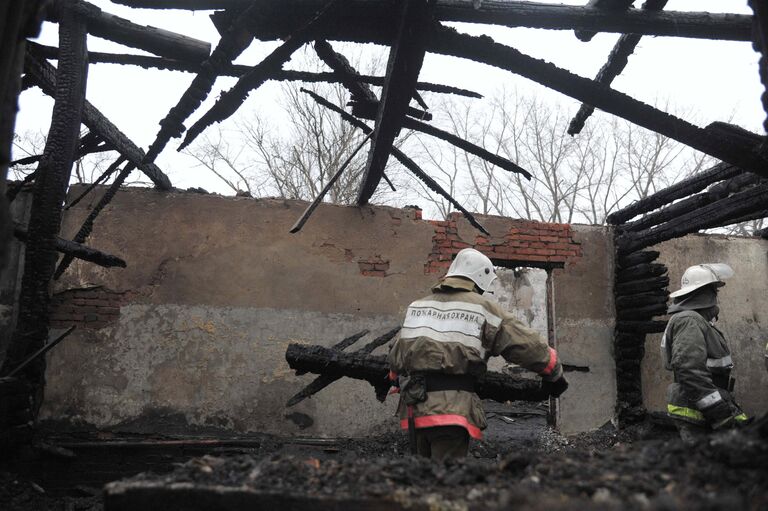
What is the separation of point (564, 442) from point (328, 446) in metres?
3.00

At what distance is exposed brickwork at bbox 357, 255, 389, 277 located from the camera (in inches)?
274

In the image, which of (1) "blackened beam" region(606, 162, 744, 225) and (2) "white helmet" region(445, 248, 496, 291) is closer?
(2) "white helmet" region(445, 248, 496, 291)

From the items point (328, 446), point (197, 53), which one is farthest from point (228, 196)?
point (328, 446)

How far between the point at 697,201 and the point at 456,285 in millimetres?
3983

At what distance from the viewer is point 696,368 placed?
409 centimetres

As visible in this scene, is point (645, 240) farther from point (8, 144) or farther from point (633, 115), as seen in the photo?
point (8, 144)

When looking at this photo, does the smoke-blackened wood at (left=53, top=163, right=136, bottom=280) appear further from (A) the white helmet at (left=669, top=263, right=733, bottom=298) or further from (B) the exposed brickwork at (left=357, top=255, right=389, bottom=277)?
(A) the white helmet at (left=669, top=263, right=733, bottom=298)

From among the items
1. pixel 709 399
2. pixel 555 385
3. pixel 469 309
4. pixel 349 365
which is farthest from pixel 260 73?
pixel 709 399

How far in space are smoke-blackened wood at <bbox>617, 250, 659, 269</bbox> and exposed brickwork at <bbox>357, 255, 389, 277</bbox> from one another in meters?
3.37

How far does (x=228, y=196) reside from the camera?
689 cm

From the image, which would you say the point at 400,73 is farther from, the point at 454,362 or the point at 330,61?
the point at 454,362

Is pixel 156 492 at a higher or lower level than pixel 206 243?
lower

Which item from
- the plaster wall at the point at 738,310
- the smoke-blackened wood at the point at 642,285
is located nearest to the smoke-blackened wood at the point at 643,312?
the smoke-blackened wood at the point at 642,285

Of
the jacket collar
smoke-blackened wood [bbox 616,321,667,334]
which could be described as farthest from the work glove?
smoke-blackened wood [bbox 616,321,667,334]
